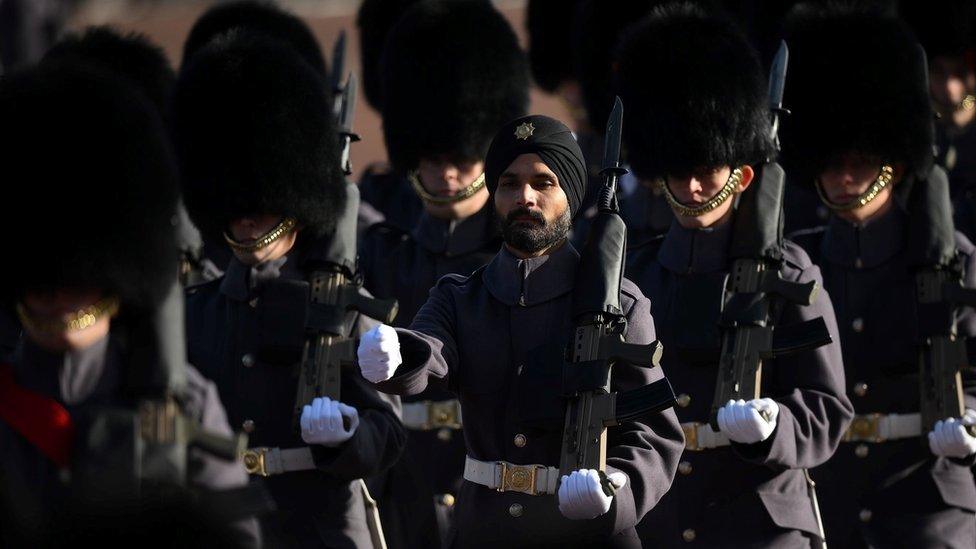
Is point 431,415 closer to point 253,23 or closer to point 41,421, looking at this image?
point 253,23

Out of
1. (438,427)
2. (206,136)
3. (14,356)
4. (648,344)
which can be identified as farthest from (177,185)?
(438,427)

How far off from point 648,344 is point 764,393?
0.91 metres

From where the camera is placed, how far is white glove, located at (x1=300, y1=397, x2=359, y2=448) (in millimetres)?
5906

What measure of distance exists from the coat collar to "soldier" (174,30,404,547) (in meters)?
0.61

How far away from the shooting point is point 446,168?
802 centimetres

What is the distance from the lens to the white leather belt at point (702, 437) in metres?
6.36

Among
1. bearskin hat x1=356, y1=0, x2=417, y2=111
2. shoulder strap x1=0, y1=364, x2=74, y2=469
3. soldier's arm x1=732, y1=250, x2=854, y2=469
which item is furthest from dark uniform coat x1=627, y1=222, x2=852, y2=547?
bearskin hat x1=356, y1=0, x2=417, y2=111

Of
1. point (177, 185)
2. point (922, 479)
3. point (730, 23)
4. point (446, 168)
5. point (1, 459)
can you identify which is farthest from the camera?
point (446, 168)

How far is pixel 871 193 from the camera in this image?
7.14 m

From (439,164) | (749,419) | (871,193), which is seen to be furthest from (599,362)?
(439,164)

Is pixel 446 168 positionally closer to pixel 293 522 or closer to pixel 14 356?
pixel 293 522

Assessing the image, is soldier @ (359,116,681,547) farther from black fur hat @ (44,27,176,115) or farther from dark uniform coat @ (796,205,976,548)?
black fur hat @ (44,27,176,115)

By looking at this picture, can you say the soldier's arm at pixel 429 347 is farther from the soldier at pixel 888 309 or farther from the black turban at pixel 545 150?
the soldier at pixel 888 309

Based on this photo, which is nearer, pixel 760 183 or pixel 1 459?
pixel 1 459
